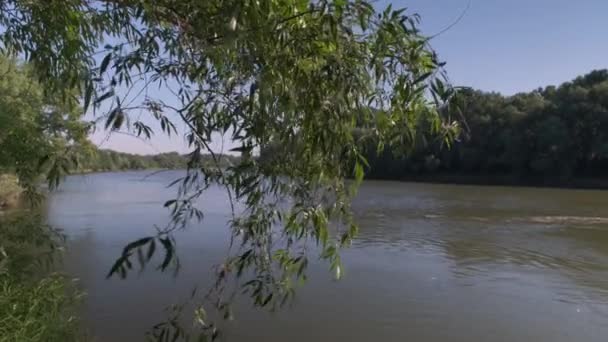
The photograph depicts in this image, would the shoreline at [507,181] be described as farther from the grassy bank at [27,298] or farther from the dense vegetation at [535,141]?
the grassy bank at [27,298]

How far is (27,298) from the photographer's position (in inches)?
166

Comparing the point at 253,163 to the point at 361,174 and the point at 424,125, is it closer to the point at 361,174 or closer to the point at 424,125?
the point at 361,174

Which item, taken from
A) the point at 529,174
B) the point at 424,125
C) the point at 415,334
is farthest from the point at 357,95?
the point at 529,174

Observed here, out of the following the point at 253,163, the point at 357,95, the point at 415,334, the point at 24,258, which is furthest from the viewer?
the point at 415,334

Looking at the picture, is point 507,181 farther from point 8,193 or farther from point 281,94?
point 281,94

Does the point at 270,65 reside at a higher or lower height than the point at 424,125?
higher

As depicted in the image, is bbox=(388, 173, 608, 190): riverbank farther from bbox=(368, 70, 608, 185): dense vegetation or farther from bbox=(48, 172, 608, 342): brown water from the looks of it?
bbox=(48, 172, 608, 342): brown water

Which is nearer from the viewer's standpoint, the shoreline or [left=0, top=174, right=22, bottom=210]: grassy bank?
[left=0, top=174, right=22, bottom=210]: grassy bank

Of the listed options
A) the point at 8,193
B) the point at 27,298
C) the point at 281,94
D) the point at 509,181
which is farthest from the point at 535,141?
the point at 281,94

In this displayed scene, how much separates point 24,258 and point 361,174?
4.96m

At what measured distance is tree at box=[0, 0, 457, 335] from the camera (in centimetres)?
162

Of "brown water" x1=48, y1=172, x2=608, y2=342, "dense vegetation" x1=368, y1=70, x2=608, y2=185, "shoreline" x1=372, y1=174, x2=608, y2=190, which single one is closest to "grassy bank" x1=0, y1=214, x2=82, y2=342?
"brown water" x1=48, y1=172, x2=608, y2=342

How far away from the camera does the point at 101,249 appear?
41.3ft

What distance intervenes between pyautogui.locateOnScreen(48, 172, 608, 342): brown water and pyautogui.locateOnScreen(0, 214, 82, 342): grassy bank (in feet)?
5.53
